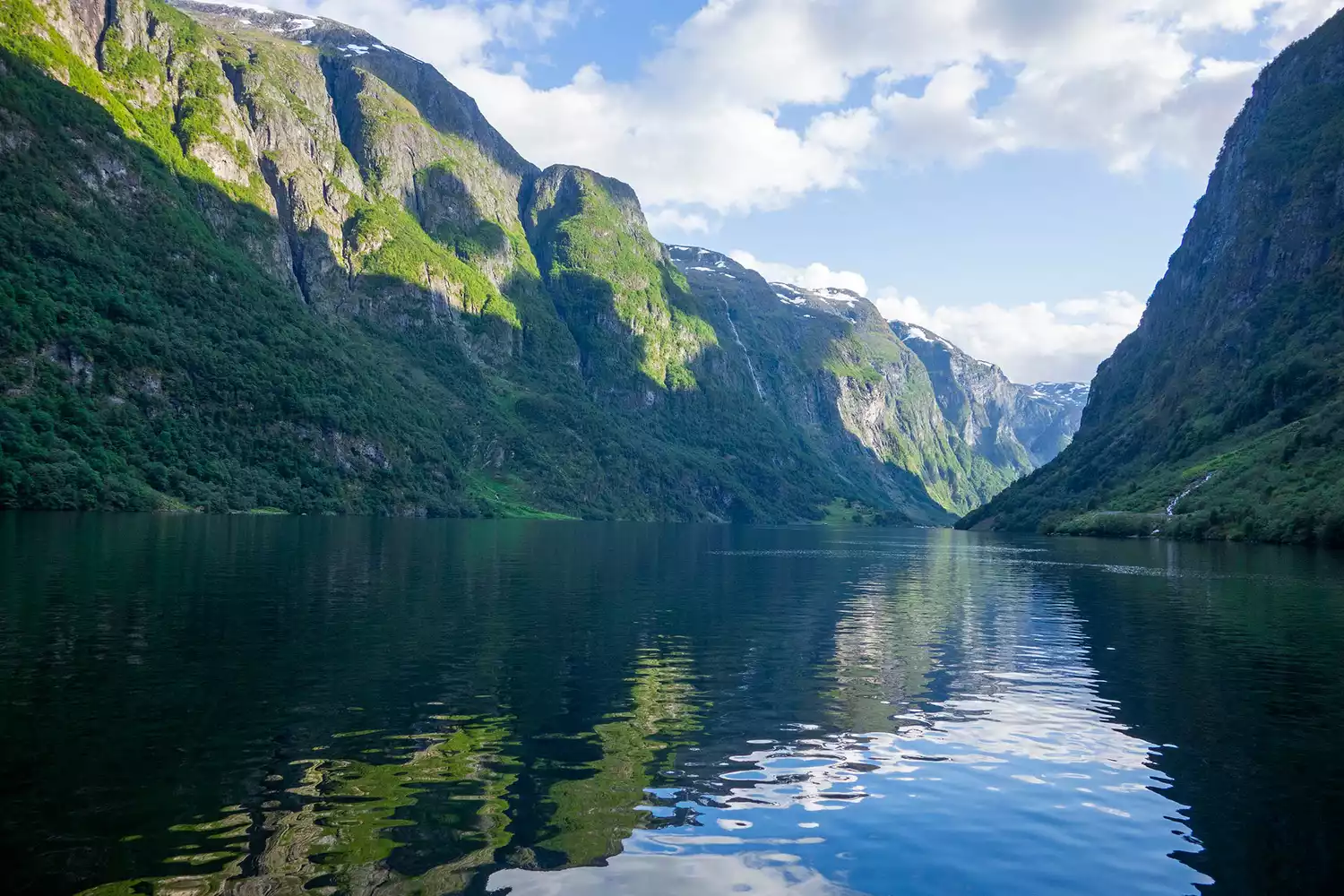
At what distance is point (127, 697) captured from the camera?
31.0m

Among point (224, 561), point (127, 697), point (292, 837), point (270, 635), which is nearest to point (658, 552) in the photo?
point (224, 561)

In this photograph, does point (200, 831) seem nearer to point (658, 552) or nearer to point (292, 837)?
point (292, 837)

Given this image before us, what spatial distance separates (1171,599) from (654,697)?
55070mm

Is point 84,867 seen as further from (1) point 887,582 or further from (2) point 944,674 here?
(1) point 887,582

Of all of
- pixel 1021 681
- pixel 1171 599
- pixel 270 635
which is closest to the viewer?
pixel 1021 681

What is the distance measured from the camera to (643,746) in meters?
28.8

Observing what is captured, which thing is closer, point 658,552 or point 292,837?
point 292,837

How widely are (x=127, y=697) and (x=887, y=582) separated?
73.9 metres

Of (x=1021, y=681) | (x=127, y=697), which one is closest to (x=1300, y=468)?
(x=1021, y=681)

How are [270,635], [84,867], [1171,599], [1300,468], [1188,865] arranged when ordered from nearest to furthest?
[84,867] < [1188,865] < [270,635] < [1171,599] < [1300,468]

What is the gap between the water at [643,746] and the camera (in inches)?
766

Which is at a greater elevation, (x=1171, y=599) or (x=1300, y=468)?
(x=1300, y=468)

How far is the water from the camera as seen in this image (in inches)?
766

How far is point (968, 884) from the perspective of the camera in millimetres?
19109
